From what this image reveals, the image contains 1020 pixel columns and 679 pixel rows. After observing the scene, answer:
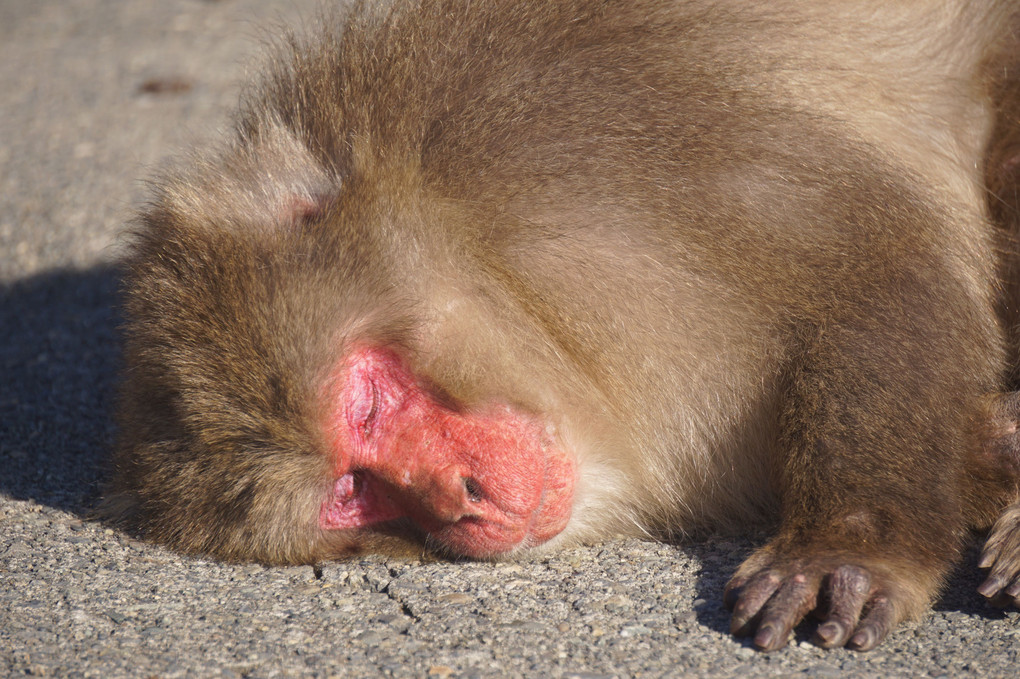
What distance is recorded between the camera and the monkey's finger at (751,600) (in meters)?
2.63

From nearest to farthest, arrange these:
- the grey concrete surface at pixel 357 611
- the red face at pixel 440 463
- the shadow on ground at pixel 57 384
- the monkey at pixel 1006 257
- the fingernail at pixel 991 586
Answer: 1. the grey concrete surface at pixel 357 611
2. the fingernail at pixel 991 586
3. the red face at pixel 440 463
4. the monkey at pixel 1006 257
5. the shadow on ground at pixel 57 384

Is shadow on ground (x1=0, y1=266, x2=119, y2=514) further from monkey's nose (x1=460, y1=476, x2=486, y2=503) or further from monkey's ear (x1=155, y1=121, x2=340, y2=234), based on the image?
monkey's nose (x1=460, y1=476, x2=486, y2=503)

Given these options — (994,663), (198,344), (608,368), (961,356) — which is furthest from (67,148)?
(994,663)

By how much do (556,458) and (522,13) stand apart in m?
1.31

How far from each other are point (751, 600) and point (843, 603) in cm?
22

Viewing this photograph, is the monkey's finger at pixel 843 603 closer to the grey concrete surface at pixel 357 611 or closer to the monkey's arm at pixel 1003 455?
the grey concrete surface at pixel 357 611

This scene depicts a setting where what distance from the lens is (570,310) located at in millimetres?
3062

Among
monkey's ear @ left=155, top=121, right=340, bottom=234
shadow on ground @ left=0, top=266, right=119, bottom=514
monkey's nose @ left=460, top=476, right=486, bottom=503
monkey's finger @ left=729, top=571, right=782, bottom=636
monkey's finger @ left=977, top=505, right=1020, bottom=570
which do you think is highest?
monkey's ear @ left=155, top=121, right=340, bottom=234

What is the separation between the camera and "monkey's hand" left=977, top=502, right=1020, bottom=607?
273 centimetres

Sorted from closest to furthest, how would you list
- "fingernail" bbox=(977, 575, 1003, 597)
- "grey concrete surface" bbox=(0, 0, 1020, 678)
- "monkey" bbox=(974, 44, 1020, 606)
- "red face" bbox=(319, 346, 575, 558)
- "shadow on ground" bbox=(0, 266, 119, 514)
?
"grey concrete surface" bbox=(0, 0, 1020, 678), "fingernail" bbox=(977, 575, 1003, 597), "red face" bbox=(319, 346, 575, 558), "monkey" bbox=(974, 44, 1020, 606), "shadow on ground" bbox=(0, 266, 119, 514)

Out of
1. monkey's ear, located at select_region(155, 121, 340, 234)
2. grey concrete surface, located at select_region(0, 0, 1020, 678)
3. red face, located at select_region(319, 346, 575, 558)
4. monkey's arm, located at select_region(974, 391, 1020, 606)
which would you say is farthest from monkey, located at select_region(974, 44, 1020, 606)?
→ monkey's ear, located at select_region(155, 121, 340, 234)

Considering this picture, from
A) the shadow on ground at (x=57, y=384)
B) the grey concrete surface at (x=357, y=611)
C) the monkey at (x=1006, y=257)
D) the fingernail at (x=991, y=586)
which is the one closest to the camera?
the grey concrete surface at (x=357, y=611)

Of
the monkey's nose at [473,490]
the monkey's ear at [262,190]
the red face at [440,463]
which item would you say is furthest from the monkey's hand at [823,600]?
the monkey's ear at [262,190]

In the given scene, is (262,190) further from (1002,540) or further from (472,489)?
(1002,540)
